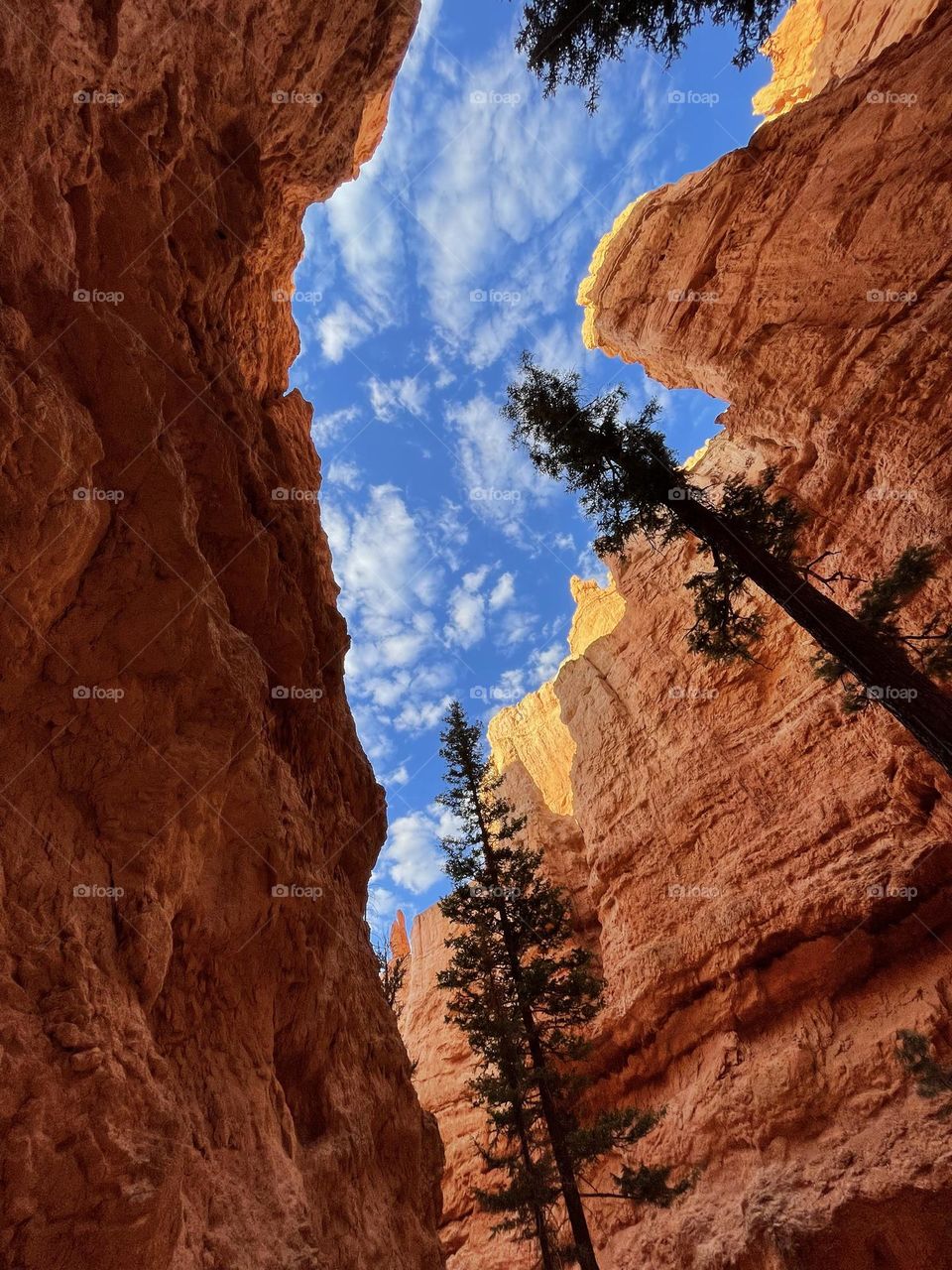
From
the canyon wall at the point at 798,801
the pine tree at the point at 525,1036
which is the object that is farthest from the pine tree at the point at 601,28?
the pine tree at the point at 525,1036


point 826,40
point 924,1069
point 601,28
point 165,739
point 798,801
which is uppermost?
point 826,40

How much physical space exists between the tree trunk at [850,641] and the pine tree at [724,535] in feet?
0.05

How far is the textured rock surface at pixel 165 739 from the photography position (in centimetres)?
471

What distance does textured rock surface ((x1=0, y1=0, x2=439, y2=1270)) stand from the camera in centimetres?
471

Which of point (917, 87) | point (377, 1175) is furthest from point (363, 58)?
point (377, 1175)

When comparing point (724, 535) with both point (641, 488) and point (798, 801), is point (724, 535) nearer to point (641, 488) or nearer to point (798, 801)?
point (641, 488)

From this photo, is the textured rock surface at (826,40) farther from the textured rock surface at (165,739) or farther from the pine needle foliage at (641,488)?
the textured rock surface at (165,739)

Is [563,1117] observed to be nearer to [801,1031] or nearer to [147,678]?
[801,1031]

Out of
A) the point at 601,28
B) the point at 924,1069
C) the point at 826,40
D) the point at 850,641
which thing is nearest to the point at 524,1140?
the point at 924,1069

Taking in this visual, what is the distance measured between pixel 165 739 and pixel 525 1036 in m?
12.5

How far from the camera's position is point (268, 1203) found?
5711mm

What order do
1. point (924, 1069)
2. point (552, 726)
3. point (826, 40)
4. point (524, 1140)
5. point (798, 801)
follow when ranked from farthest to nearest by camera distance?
point (552, 726), point (826, 40), point (798, 801), point (524, 1140), point (924, 1069)

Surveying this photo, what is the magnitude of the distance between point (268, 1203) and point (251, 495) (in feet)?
27.7

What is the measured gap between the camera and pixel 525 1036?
15414 mm
